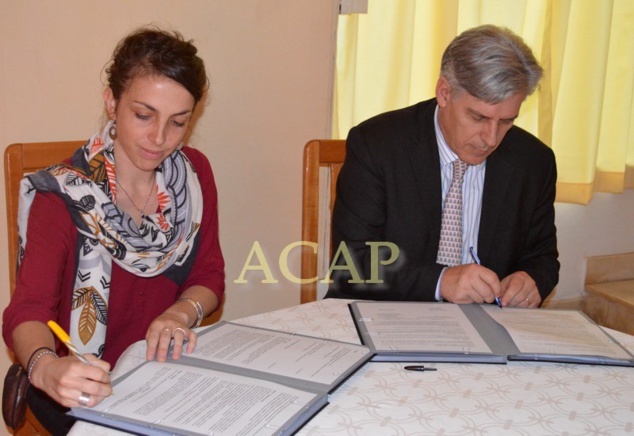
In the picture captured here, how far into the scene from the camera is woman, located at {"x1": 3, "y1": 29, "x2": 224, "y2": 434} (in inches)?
54.4

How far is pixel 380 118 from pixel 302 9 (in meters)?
0.65

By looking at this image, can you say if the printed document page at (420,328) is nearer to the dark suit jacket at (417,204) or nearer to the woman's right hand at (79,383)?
the dark suit jacket at (417,204)

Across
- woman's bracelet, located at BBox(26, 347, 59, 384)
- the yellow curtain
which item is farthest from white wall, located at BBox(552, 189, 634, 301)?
woman's bracelet, located at BBox(26, 347, 59, 384)

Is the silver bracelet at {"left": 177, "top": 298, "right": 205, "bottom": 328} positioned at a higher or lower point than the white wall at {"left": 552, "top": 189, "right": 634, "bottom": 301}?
higher

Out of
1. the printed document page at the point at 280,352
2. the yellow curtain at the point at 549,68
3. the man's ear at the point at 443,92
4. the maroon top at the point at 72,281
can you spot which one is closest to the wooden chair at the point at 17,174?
the maroon top at the point at 72,281

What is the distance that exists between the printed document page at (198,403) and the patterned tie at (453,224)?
872 mm

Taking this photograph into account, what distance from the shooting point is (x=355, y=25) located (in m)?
2.47

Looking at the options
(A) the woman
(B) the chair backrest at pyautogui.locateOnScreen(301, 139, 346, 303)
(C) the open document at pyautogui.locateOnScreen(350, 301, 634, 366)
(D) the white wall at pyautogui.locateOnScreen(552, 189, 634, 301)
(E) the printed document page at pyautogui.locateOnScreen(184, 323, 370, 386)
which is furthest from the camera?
(D) the white wall at pyautogui.locateOnScreen(552, 189, 634, 301)

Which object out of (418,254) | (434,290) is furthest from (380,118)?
(434,290)

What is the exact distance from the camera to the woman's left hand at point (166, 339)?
3.87ft

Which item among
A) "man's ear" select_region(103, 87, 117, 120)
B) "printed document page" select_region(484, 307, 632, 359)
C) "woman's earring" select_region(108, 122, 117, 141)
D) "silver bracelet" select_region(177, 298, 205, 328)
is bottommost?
"silver bracelet" select_region(177, 298, 205, 328)

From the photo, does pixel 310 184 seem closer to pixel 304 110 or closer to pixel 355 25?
pixel 304 110

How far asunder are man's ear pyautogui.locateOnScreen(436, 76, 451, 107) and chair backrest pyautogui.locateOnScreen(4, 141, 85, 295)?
0.95 meters

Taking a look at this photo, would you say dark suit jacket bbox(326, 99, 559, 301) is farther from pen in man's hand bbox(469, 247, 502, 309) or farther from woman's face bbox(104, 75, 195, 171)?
woman's face bbox(104, 75, 195, 171)
